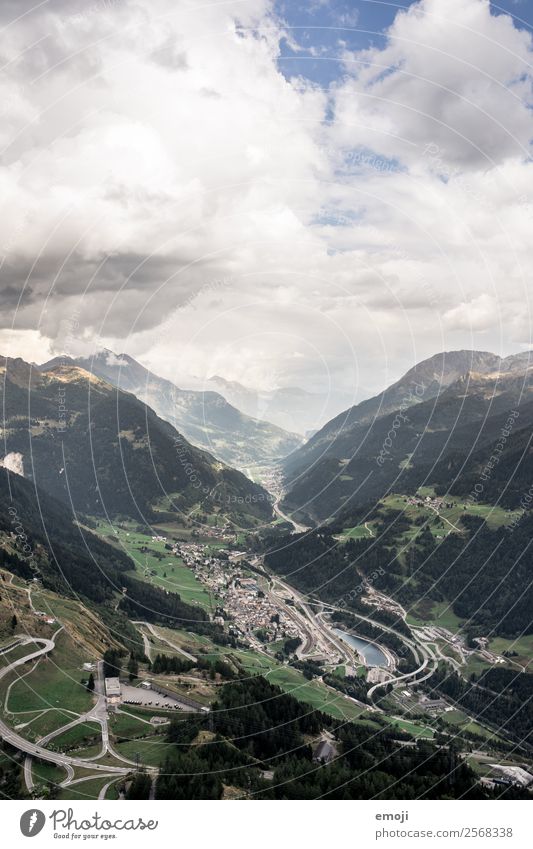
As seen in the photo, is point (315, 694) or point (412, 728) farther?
point (315, 694)

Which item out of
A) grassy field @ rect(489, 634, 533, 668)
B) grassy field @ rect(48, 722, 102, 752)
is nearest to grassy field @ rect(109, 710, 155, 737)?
grassy field @ rect(48, 722, 102, 752)

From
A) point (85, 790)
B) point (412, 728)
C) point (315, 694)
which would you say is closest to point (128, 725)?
point (85, 790)

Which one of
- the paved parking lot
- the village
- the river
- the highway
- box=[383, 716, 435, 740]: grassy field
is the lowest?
the river

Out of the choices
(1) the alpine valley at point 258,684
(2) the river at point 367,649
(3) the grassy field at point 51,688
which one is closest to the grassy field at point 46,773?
(1) the alpine valley at point 258,684

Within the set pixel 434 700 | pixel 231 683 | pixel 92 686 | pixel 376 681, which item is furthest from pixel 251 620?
pixel 92 686

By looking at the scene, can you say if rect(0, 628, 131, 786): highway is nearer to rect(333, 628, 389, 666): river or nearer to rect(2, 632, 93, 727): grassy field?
rect(2, 632, 93, 727): grassy field

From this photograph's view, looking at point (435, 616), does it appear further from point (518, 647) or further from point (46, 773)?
point (46, 773)

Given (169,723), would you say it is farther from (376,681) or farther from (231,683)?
(376,681)

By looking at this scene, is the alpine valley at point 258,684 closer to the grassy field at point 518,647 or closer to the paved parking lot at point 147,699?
the paved parking lot at point 147,699
